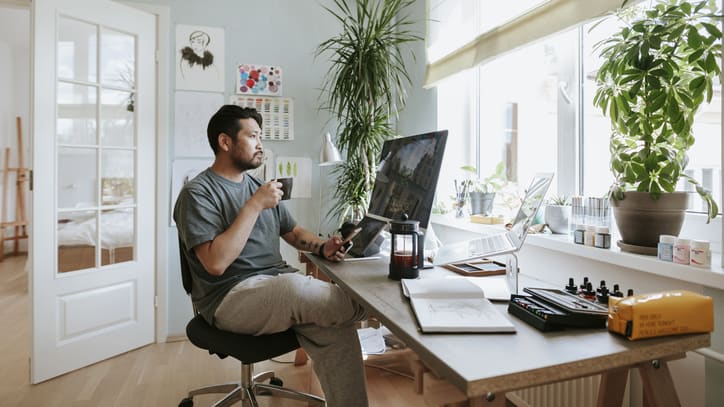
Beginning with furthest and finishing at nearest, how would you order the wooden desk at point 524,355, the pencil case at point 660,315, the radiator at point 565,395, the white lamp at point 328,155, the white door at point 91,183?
the white lamp at point 328,155 < the white door at point 91,183 < the radiator at point 565,395 < the pencil case at point 660,315 < the wooden desk at point 524,355

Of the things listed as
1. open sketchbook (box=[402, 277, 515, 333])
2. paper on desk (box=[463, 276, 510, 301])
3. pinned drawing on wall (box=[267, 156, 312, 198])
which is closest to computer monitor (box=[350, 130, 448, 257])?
paper on desk (box=[463, 276, 510, 301])

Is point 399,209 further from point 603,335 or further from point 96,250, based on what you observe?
point 96,250

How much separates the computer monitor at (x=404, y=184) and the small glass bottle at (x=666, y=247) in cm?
68

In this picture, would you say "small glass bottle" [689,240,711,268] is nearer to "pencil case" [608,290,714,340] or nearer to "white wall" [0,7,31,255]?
"pencil case" [608,290,714,340]

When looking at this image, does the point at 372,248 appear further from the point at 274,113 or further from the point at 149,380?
the point at 274,113

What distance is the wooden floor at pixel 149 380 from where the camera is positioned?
6.97 ft

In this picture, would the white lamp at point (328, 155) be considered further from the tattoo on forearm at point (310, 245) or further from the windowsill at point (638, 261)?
the windowsill at point (638, 261)

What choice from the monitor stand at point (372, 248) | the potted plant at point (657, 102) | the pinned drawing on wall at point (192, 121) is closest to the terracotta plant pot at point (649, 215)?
the potted plant at point (657, 102)

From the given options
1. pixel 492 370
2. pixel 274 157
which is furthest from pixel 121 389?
pixel 492 370

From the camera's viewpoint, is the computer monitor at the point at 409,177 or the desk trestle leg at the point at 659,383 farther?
the computer monitor at the point at 409,177

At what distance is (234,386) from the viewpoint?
201 centimetres

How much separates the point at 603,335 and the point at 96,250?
2.77 meters

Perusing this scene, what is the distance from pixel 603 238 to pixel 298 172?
7.04 ft

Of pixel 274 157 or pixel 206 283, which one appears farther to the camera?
pixel 274 157
